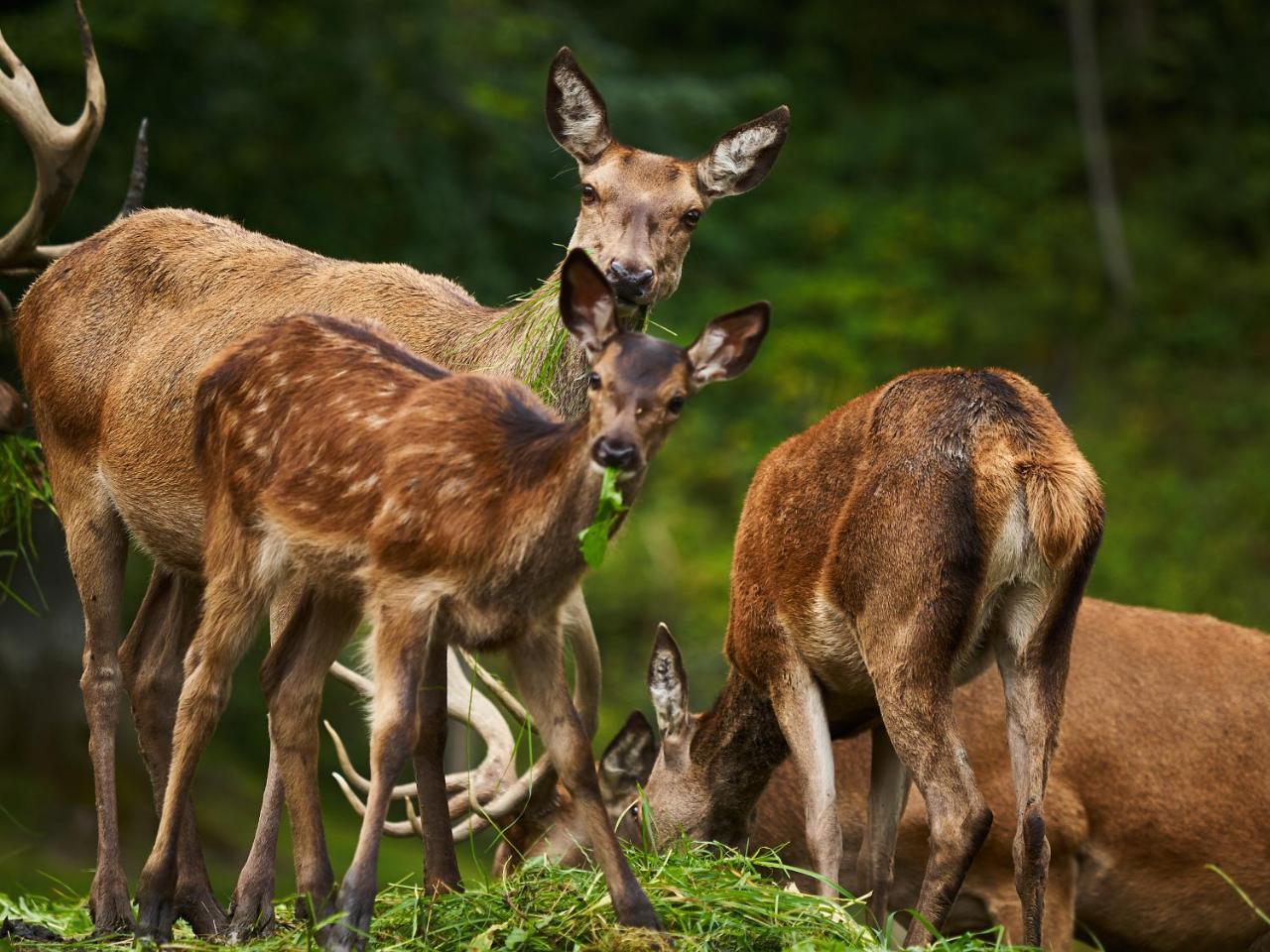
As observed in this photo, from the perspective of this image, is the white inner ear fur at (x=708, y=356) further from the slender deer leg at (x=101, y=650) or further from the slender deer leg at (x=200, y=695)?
the slender deer leg at (x=101, y=650)

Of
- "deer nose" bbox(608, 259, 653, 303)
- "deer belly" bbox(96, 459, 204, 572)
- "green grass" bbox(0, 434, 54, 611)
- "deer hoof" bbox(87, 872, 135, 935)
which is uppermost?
"deer nose" bbox(608, 259, 653, 303)

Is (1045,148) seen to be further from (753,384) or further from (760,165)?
(760,165)

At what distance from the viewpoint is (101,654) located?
666cm

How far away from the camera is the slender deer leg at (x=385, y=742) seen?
4918 millimetres

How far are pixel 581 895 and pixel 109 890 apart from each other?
200cm

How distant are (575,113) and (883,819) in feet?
10.2

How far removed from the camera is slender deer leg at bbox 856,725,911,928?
7020 mm

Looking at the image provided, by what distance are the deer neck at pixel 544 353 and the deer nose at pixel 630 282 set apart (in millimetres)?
51

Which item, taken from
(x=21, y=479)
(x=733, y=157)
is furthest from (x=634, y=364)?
(x=21, y=479)

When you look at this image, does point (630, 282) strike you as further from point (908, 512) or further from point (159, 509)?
point (159, 509)

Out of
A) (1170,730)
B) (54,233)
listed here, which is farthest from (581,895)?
(54,233)

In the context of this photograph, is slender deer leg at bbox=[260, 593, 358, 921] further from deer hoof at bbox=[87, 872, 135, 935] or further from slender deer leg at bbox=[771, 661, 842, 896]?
slender deer leg at bbox=[771, 661, 842, 896]

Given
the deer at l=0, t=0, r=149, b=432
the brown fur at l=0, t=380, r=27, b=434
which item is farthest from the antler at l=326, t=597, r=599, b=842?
the deer at l=0, t=0, r=149, b=432

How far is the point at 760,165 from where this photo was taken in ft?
24.3
